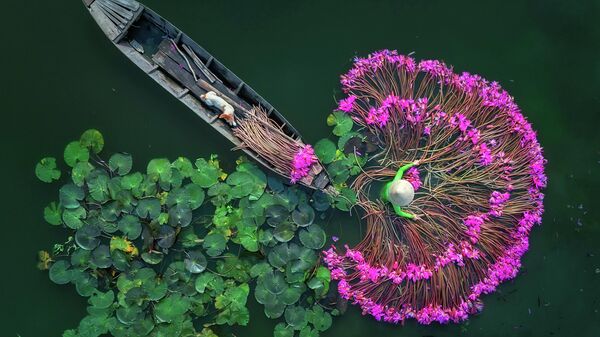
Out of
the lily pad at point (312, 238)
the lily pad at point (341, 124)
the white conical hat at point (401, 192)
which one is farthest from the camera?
the lily pad at point (341, 124)

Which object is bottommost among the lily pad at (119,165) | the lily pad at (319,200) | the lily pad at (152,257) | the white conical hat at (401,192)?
the lily pad at (152,257)

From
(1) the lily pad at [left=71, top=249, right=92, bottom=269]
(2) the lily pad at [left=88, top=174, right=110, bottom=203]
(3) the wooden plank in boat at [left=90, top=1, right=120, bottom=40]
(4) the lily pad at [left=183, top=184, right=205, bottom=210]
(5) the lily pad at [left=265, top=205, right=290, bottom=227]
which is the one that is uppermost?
(3) the wooden plank in boat at [left=90, top=1, right=120, bottom=40]

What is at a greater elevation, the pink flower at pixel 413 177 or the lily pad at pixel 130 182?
the pink flower at pixel 413 177

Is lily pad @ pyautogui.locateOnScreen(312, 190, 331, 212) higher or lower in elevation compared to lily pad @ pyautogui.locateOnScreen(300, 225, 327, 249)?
higher

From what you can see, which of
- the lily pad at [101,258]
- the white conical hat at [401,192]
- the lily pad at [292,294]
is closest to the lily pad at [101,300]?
the lily pad at [101,258]

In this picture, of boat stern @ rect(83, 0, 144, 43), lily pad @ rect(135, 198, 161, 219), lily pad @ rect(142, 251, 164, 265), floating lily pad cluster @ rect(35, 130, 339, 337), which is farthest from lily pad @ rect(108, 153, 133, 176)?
boat stern @ rect(83, 0, 144, 43)

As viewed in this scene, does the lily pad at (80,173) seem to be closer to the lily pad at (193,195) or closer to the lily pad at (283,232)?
the lily pad at (193,195)

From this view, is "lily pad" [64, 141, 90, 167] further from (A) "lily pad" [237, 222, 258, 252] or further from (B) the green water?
(A) "lily pad" [237, 222, 258, 252]
